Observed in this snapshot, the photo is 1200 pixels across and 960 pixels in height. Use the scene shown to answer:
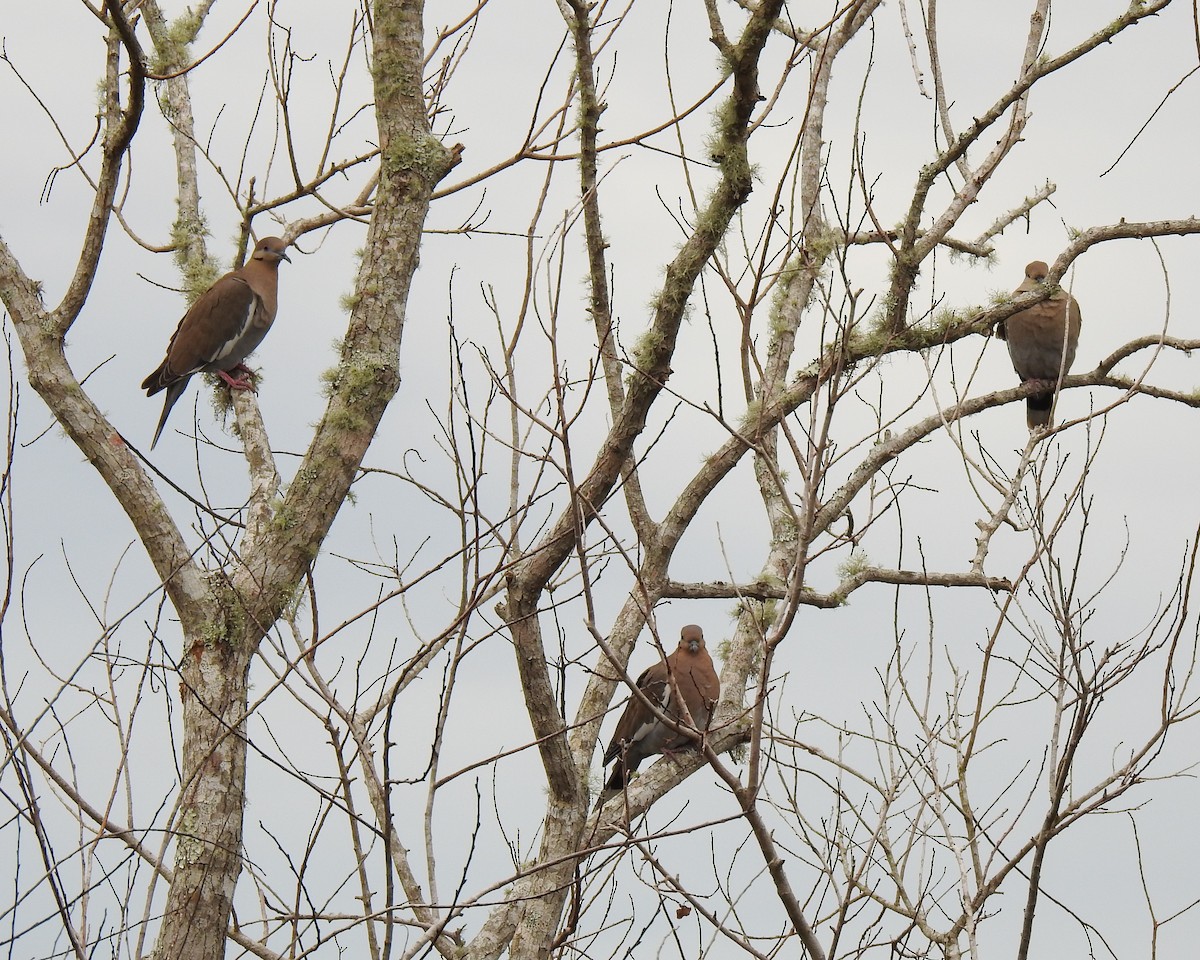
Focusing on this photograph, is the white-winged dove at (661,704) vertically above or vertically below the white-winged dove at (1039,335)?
below

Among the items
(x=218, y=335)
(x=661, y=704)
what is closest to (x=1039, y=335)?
(x=661, y=704)

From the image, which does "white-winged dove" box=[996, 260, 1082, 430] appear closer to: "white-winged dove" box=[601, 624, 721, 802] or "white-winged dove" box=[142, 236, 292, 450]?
"white-winged dove" box=[601, 624, 721, 802]

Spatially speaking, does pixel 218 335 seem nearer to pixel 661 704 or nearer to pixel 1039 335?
pixel 661 704

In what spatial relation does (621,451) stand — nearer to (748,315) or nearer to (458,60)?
(748,315)

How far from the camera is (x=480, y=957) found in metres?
4.24

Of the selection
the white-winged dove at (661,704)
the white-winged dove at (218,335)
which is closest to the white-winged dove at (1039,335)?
the white-winged dove at (661,704)

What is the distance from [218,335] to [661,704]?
2.58 meters

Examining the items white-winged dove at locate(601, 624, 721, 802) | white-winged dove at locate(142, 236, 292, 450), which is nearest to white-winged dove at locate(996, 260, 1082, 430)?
white-winged dove at locate(601, 624, 721, 802)

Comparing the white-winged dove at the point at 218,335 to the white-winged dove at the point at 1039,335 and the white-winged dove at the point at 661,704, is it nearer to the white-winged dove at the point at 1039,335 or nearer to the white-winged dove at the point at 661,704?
the white-winged dove at the point at 661,704

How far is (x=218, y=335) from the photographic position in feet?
16.9

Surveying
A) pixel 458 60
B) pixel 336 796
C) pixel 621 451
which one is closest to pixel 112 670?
pixel 336 796

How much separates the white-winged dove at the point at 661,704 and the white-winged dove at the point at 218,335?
88.9 inches

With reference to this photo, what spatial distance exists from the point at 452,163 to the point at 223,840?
190 cm

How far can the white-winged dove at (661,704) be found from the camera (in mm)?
5930
